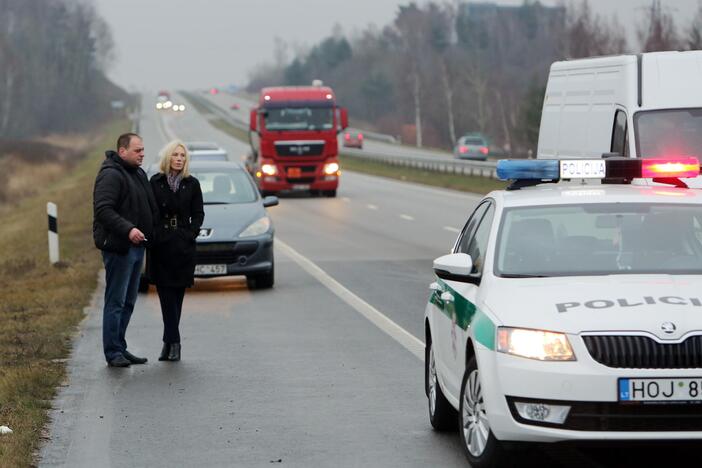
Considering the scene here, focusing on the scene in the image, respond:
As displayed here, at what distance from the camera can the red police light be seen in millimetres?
8664

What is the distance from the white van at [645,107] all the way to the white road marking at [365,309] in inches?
132

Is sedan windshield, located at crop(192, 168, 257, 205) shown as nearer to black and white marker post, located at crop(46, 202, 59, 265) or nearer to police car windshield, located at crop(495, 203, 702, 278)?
black and white marker post, located at crop(46, 202, 59, 265)

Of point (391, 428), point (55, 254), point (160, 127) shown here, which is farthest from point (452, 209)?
point (160, 127)

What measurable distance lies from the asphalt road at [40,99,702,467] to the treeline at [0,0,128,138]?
10559 centimetres

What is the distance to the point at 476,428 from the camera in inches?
293

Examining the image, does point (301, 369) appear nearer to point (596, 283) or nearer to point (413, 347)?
point (413, 347)

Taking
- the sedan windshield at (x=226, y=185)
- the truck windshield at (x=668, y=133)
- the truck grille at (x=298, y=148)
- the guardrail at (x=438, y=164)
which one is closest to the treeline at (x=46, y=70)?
the guardrail at (x=438, y=164)

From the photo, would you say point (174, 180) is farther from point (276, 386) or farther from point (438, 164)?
point (438, 164)

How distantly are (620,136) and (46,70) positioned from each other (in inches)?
5691

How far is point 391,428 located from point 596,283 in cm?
200

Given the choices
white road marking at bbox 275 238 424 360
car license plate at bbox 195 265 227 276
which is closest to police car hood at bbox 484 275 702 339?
white road marking at bbox 275 238 424 360

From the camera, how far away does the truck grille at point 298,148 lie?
4391 centimetres

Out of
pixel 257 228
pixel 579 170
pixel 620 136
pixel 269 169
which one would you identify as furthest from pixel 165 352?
pixel 269 169

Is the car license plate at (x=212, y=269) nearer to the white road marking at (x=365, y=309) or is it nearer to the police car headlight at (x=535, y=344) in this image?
the white road marking at (x=365, y=309)
